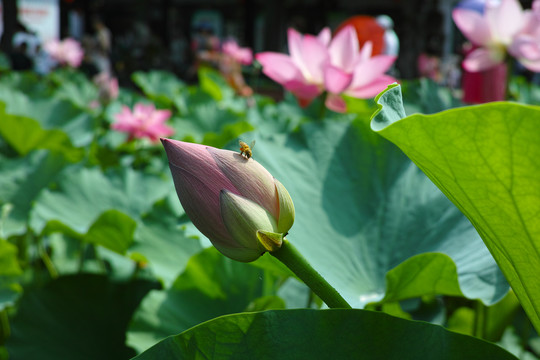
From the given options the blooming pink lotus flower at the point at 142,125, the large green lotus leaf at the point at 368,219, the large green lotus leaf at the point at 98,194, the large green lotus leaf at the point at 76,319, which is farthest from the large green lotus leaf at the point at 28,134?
the large green lotus leaf at the point at 368,219

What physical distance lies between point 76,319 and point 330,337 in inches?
27.4

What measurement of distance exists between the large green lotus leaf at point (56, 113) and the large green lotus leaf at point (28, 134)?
0.58 ft

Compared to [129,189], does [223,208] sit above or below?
above

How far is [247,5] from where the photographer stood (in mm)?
13062

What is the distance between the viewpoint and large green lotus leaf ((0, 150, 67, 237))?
1.16 meters

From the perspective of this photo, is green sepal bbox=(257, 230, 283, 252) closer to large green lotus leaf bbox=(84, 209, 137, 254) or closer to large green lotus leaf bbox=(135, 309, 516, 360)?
large green lotus leaf bbox=(135, 309, 516, 360)

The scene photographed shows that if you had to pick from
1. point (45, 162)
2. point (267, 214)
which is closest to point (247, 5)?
point (45, 162)

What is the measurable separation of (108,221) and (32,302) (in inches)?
8.8

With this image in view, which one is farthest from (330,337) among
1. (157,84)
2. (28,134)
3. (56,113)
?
(157,84)

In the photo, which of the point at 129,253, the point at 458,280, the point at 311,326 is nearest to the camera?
the point at 311,326

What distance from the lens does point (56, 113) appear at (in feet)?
6.33

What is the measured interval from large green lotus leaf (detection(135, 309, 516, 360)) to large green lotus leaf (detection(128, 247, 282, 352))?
0.43m

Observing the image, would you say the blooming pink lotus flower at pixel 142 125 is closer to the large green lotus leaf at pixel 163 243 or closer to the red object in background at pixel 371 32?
the red object in background at pixel 371 32

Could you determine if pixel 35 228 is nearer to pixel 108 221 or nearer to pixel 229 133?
pixel 108 221
